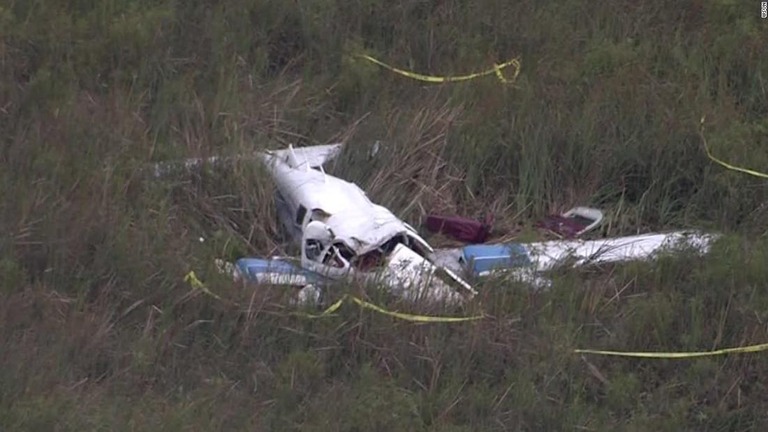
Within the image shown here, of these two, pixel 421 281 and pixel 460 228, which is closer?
pixel 421 281

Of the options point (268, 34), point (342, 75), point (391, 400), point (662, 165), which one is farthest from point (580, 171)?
point (391, 400)

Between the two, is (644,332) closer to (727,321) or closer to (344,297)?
(727,321)

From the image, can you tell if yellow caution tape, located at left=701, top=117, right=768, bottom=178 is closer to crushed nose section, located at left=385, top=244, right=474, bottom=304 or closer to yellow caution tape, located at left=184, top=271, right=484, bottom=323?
crushed nose section, located at left=385, top=244, right=474, bottom=304

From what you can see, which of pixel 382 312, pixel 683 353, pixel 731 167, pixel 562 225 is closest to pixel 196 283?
pixel 382 312

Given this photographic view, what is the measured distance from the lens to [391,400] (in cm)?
546

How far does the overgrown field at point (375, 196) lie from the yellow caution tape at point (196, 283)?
1.5 inches

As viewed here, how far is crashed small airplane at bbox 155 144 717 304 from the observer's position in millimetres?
6227

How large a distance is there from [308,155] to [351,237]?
3.38 feet

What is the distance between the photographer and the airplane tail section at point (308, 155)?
7.30 meters

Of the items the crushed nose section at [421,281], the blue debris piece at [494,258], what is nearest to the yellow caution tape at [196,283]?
the crushed nose section at [421,281]

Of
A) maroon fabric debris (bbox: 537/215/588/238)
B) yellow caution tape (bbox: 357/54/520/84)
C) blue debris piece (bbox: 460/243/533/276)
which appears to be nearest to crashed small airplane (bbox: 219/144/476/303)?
blue debris piece (bbox: 460/243/533/276)

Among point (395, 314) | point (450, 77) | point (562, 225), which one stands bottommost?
point (562, 225)

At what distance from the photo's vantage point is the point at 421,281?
6.16 meters

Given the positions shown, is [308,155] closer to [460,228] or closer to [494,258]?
[460,228]
